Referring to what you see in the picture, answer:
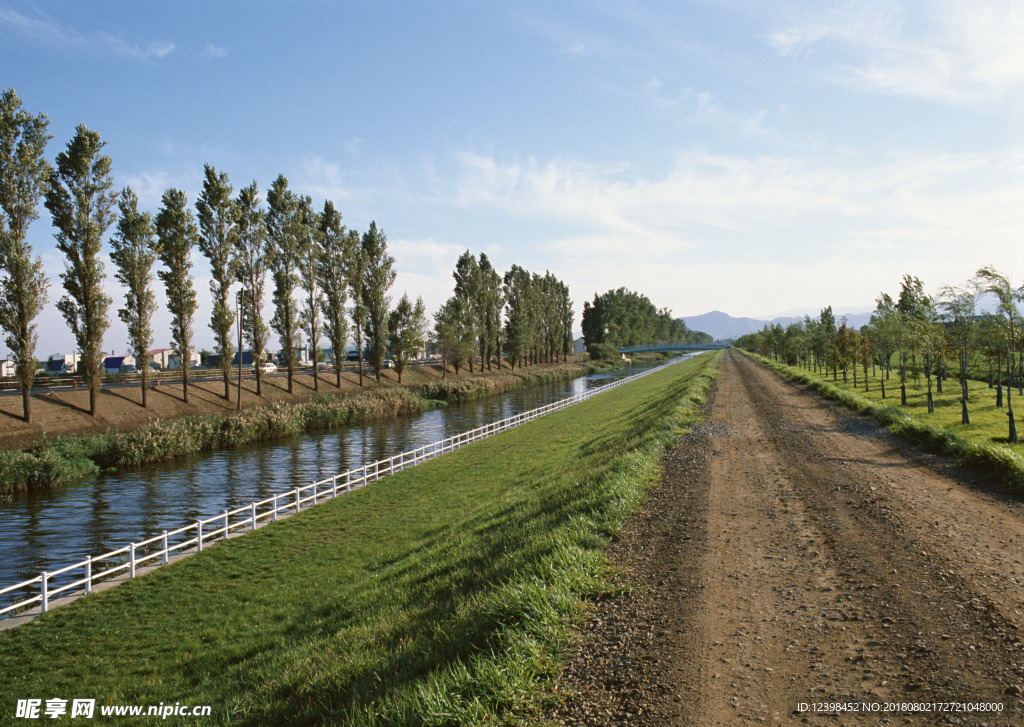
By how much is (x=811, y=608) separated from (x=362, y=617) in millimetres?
8085

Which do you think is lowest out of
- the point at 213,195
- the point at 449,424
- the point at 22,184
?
the point at 449,424

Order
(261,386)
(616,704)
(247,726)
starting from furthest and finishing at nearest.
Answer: (261,386) < (247,726) < (616,704)

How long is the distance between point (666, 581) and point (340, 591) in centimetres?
818

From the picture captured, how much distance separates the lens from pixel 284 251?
57844 millimetres

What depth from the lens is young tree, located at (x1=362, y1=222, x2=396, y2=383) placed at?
71000 millimetres

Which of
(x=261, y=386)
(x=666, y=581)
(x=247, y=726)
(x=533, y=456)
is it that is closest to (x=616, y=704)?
(x=666, y=581)

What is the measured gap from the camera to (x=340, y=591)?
13.4 metres

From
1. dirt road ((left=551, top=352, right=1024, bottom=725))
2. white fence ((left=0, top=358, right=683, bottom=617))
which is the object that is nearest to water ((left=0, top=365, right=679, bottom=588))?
white fence ((left=0, top=358, right=683, bottom=617))

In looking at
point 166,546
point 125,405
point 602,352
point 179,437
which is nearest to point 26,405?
point 125,405

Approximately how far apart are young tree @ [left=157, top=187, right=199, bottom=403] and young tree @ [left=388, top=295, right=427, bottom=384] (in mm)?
27987

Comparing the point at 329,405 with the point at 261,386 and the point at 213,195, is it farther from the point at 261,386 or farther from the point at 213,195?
the point at 213,195

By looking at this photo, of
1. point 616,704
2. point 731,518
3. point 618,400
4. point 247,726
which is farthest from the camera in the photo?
point 618,400

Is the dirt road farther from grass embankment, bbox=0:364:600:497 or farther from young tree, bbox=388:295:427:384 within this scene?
young tree, bbox=388:295:427:384

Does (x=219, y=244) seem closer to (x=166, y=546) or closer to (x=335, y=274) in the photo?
(x=335, y=274)
